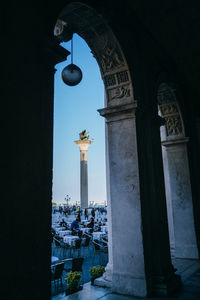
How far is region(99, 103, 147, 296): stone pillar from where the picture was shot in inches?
206

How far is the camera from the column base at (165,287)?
512 cm

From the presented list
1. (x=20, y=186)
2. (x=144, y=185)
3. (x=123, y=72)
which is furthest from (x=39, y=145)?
(x=123, y=72)

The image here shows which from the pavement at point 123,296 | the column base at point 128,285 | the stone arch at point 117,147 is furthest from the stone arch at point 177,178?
the column base at point 128,285

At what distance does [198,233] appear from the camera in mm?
8727

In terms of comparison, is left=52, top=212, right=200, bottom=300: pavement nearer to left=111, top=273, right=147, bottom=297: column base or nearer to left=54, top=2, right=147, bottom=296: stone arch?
left=111, top=273, right=147, bottom=297: column base

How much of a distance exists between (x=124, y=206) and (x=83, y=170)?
2785cm

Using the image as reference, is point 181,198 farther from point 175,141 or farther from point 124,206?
point 124,206

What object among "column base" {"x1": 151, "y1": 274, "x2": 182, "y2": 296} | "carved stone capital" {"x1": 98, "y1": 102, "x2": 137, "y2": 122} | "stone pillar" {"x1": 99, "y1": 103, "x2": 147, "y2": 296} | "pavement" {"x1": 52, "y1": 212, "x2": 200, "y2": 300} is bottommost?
"pavement" {"x1": 52, "y1": 212, "x2": 200, "y2": 300}

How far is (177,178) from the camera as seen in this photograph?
9156mm

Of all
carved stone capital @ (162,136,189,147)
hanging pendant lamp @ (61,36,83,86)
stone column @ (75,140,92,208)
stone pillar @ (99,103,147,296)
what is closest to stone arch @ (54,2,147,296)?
stone pillar @ (99,103,147,296)

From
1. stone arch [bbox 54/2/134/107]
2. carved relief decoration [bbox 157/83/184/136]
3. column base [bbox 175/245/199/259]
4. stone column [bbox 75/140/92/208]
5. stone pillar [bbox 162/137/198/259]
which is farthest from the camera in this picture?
stone column [bbox 75/140/92/208]

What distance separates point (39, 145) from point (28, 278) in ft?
5.14

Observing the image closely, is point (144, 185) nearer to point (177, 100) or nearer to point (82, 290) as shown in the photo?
point (82, 290)

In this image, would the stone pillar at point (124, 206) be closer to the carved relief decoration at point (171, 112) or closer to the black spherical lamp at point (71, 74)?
the black spherical lamp at point (71, 74)
